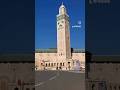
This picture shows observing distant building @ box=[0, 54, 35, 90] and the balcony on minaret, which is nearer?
distant building @ box=[0, 54, 35, 90]

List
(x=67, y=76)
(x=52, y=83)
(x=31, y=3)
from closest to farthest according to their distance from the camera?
(x=31, y=3)
(x=52, y=83)
(x=67, y=76)

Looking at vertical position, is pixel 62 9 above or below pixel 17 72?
above

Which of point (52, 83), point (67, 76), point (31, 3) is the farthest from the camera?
point (67, 76)

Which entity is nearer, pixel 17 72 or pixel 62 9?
pixel 17 72

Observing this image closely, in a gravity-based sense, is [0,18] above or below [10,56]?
above

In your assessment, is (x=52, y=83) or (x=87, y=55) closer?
(x=87, y=55)

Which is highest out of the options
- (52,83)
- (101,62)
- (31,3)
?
(31,3)

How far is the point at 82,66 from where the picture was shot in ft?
11.8

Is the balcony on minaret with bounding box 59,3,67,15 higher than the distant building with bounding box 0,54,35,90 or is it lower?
higher

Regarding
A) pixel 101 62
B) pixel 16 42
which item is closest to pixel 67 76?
pixel 101 62

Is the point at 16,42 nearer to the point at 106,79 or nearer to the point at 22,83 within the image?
the point at 22,83

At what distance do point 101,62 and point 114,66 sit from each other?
145mm

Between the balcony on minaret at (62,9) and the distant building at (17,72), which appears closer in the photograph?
the distant building at (17,72)

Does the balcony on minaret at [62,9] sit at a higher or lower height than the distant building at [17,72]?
higher
